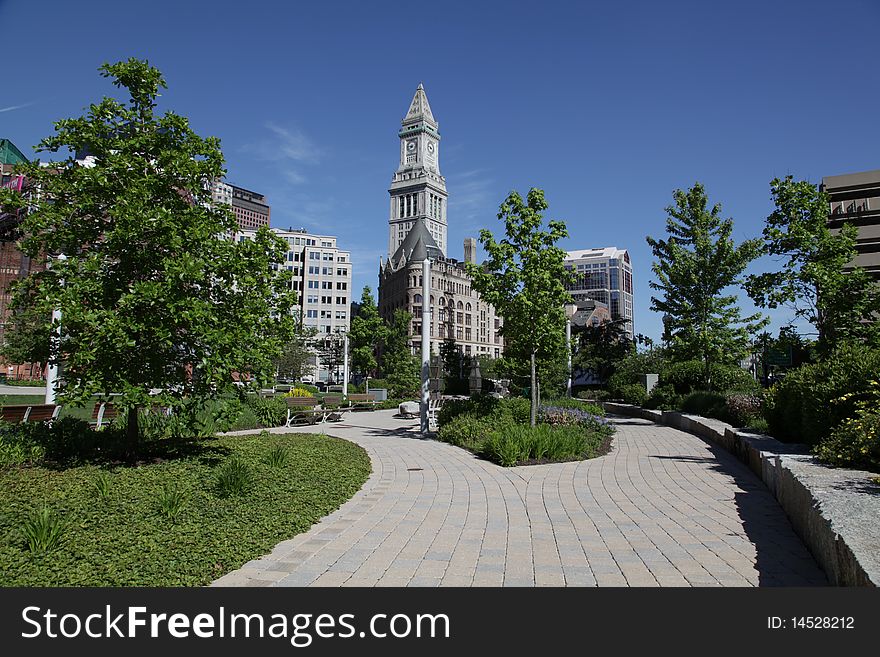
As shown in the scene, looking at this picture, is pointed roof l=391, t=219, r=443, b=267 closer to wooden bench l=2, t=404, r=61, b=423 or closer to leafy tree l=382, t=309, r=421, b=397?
leafy tree l=382, t=309, r=421, b=397

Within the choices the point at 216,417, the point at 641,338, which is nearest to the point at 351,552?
the point at 216,417

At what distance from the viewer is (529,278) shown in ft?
46.5

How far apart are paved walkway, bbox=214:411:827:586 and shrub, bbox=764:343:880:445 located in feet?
4.09

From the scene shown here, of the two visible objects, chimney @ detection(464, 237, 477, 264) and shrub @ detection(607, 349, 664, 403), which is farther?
chimney @ detection(464, 237, 477, 264)

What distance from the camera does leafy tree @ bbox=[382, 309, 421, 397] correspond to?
3906cm

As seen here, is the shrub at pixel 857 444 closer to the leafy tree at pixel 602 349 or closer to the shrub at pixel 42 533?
the shrub at pixel 42 533

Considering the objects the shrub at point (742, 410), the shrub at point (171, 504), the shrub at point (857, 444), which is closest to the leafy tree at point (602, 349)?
the shrub at point (742, 410)

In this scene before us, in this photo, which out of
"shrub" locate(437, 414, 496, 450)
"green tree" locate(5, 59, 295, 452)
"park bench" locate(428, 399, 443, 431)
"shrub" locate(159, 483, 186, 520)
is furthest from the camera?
"park bench" locate(428, 399, 443, 431)

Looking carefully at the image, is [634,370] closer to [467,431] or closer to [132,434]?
[467,431]

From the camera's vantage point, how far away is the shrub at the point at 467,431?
13184 mm

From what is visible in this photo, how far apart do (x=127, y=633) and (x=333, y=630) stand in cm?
127

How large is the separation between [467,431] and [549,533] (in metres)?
7.95

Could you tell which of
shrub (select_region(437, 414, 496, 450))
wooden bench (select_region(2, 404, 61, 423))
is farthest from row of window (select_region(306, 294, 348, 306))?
wooden bench (select_region(2, 404, 61, 423))

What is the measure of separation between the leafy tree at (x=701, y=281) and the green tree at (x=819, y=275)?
5519 millimetres
